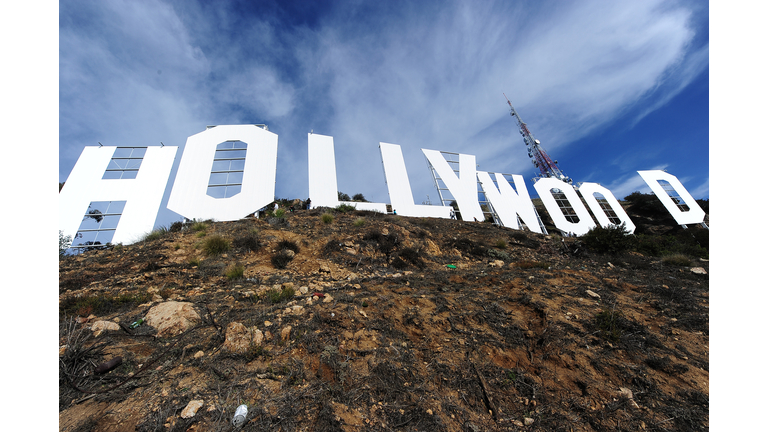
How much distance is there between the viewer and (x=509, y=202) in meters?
16.8

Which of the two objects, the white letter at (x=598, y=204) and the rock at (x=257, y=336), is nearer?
the rock at (x=257, y=336)

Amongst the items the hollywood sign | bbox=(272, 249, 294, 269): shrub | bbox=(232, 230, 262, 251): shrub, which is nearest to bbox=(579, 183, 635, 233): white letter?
the hollywood sign

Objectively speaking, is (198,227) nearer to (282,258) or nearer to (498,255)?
(282,258)

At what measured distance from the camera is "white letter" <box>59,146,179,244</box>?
10242 mm

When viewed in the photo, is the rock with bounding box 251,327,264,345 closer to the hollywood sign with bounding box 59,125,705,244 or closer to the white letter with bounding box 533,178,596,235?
the hollywood sign with bounding box 59,125,705,244

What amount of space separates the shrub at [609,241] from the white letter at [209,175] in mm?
14977

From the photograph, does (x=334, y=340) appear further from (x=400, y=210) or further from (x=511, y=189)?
(x=511, y=189)

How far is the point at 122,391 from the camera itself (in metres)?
2.47

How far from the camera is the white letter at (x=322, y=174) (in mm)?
12984

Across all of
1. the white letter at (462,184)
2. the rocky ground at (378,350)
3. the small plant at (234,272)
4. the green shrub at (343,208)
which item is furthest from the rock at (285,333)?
the white letter at (462,184)

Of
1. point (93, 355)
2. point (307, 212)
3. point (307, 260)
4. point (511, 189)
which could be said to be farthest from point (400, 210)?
point (93, 355)

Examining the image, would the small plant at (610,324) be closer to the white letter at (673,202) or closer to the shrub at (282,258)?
the shrub at (282,258)

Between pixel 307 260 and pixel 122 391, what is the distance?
5.22 meters

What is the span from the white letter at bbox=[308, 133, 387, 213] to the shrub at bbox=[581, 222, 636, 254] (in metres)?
10.3
